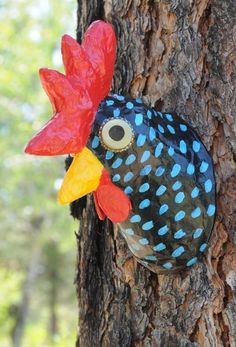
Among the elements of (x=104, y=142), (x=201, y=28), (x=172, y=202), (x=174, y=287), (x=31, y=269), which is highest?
(x=201, y=28)

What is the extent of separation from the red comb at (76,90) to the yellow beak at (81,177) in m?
0.03

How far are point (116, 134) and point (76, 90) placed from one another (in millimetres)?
94

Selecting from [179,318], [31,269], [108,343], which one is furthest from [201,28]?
[31,269]

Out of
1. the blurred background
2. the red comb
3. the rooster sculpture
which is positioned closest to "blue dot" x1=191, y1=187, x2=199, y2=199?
the rooster sculpture

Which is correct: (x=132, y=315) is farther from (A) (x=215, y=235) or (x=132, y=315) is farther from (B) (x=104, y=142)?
(B) (x=104, y=142)

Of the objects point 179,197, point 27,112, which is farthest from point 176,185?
point 27,112

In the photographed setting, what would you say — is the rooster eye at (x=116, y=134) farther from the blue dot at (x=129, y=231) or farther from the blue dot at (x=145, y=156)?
the blue dot at (x=129, y=231)

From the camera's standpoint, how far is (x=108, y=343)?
110 cm

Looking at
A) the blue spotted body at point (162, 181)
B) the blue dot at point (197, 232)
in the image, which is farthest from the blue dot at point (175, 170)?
the blue dot at point (197, 232)

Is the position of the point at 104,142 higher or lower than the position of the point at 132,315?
higher

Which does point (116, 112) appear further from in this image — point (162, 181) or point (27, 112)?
point (27, 112)

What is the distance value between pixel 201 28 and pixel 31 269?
934 cm

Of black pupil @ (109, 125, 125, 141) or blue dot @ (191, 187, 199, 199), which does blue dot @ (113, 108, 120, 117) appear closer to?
black pupil @ (109, 125, 125, 141)

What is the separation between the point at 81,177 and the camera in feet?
2.91
